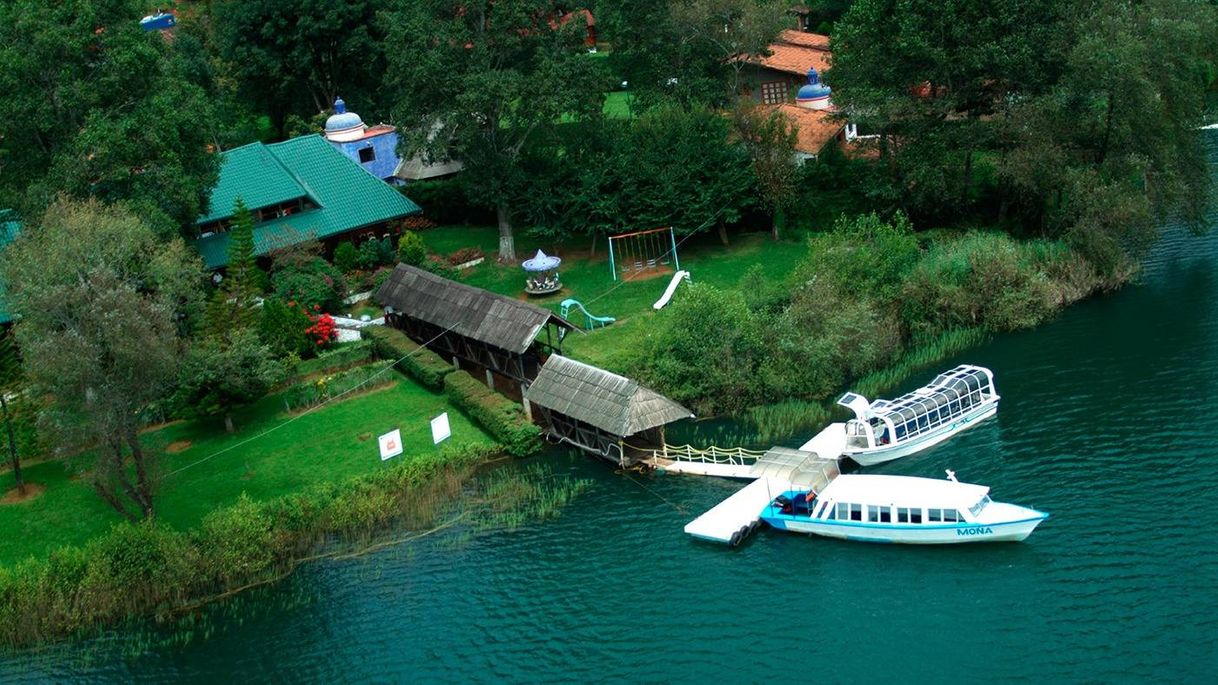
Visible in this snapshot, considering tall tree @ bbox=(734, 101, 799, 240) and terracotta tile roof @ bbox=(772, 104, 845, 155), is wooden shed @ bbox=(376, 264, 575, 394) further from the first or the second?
terracotta tile roof @ bbox=(772, 104, 845, 155)

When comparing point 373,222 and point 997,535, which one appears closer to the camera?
point 997,535

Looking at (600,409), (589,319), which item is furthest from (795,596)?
(589,319)

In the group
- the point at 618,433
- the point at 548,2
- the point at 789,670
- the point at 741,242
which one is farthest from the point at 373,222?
the point at 789,670

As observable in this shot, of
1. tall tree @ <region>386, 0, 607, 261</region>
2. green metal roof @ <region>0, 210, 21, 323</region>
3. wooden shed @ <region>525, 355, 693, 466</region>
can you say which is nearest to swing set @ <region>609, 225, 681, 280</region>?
tall tree @ <region>386, 0, 607, 261</region>

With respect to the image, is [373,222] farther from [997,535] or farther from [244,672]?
[997,535]

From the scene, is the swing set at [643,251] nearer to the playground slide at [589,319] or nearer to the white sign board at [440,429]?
the playground slide at [589,319]

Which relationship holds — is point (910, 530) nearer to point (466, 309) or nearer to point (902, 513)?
point (902, 513)

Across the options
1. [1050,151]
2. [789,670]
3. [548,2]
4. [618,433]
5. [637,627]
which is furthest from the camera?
[548,2]

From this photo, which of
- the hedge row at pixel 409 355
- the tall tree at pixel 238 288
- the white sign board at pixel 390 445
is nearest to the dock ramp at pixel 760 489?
the white sign board at pixel 390 445
